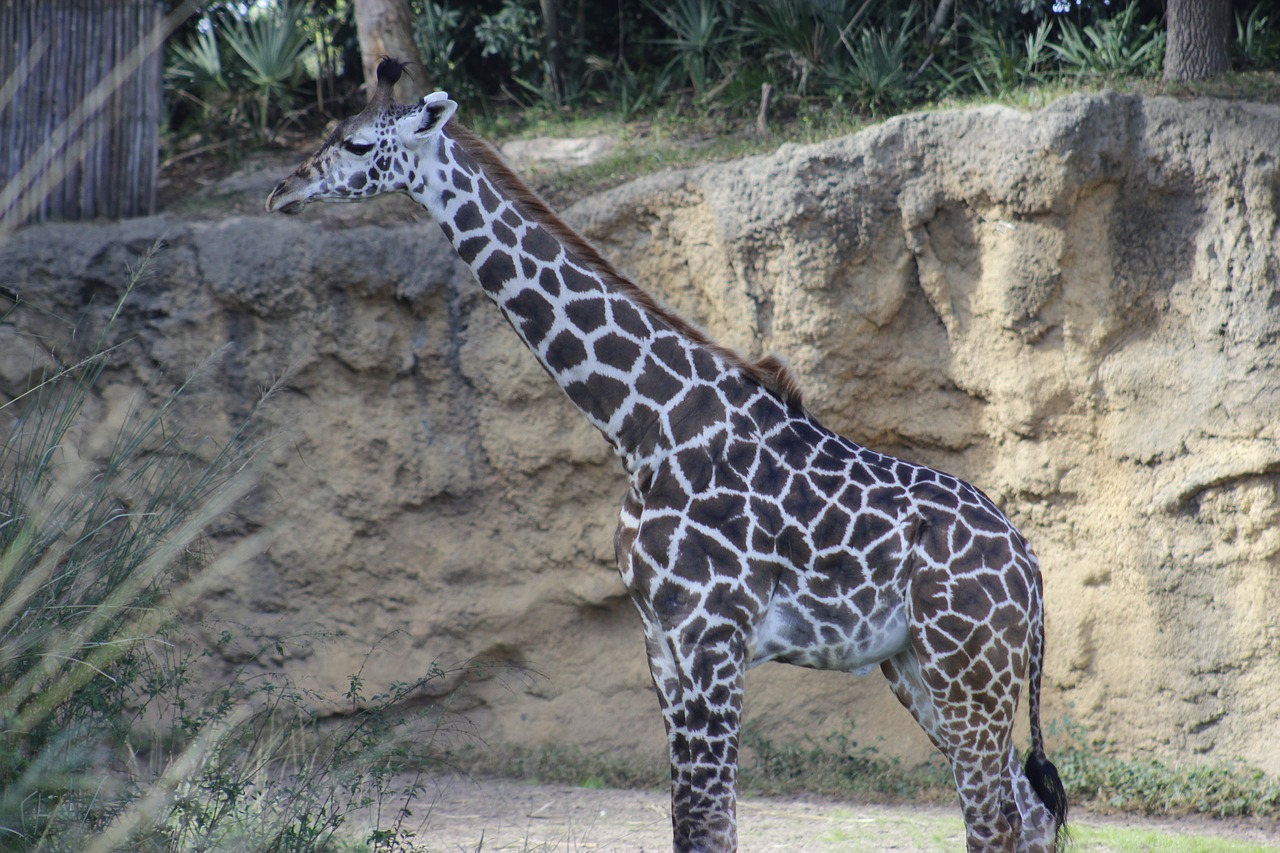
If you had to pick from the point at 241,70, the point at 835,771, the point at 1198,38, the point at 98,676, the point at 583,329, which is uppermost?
the point at 241,70

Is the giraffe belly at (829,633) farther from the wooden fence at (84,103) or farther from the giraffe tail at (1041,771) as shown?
the wooden fence at (84,103)

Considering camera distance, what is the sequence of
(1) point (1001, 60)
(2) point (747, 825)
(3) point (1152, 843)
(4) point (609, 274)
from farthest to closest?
(1) point (1001, 60)
(2) point (747, 825)
(3) point (1152, 843)
(4) point (609, 274)

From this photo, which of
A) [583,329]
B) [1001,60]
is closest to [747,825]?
[583,329]

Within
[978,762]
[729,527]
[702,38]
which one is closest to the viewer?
[978,762]

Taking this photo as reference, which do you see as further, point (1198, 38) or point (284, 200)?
point (1198, 38)

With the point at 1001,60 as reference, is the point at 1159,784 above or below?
below

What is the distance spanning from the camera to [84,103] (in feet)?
25.8

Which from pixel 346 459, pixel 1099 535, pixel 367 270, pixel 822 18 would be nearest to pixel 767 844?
pixel 1099 535

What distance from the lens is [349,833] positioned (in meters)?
5.07

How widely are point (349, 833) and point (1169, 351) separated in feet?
16.4

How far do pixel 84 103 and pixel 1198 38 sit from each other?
23.8ft

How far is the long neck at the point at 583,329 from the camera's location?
4672mm

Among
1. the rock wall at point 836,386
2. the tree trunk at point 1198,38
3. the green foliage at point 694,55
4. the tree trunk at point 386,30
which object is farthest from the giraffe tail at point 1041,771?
the tree trunk at point 386,30

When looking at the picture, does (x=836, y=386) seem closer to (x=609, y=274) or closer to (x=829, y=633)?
(x=609, y=274)
